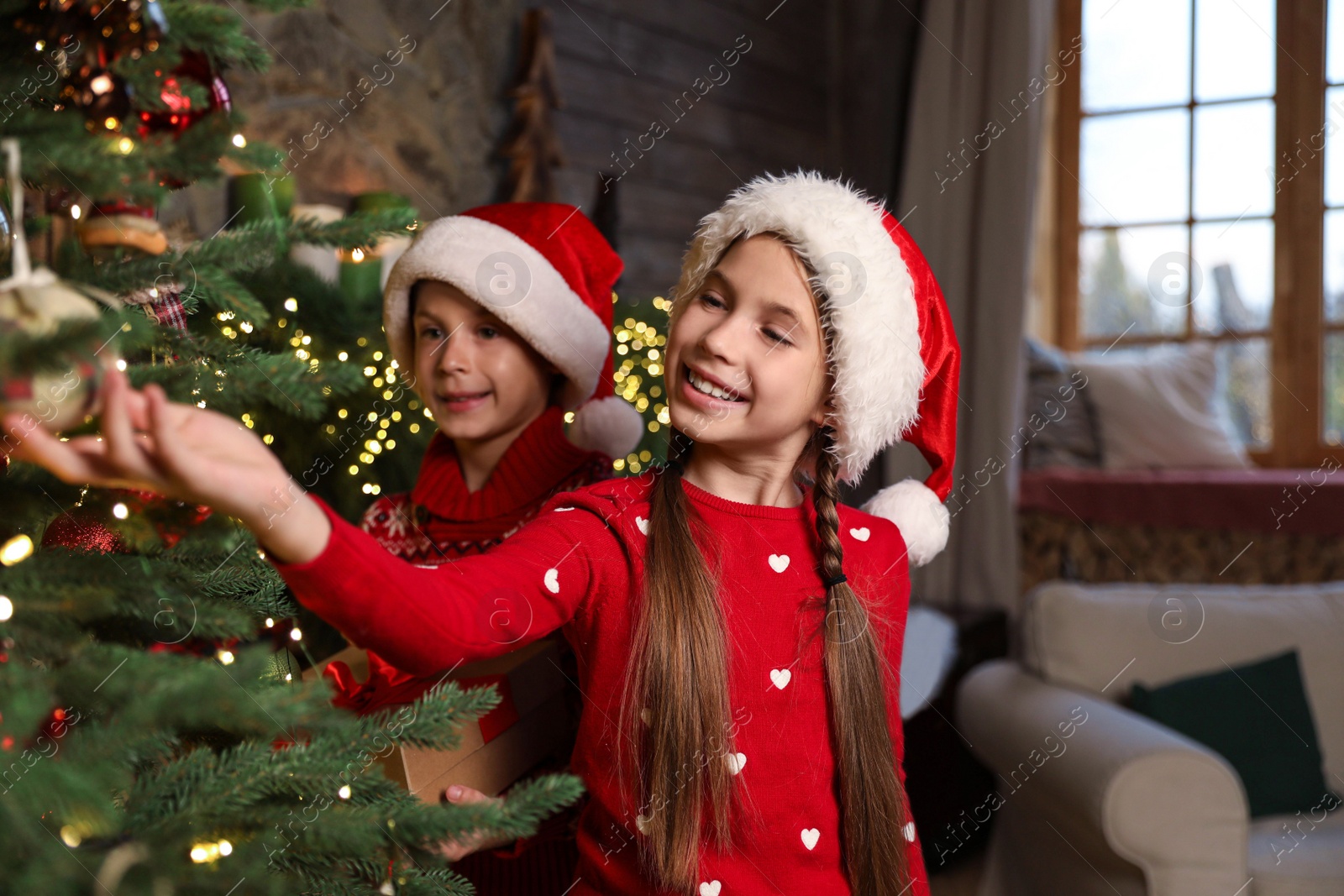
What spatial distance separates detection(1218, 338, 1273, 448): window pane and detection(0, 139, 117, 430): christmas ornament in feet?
11.8

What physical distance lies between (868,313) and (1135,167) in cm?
298

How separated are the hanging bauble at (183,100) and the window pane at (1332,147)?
3409 millimetres

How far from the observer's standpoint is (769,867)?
2.86 ft

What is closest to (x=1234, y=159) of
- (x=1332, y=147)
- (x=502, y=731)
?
(x=1332, y=147)

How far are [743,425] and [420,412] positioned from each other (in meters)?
0.97

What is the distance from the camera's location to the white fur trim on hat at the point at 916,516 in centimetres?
104

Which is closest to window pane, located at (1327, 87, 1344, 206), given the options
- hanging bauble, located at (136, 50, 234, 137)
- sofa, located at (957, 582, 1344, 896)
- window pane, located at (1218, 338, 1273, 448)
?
window pane, located at (1218, 338, 1273, 448)

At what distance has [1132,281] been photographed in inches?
136

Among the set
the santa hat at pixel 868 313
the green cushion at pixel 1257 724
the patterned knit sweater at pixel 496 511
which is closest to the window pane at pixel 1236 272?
the green cushion at pixel 1257 724

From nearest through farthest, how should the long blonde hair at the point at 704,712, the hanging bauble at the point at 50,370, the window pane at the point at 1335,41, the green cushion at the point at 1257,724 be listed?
the hanging bauble at the point at 50,370 → the long blonde hair at the point at 704,712 → the green cushion at the point at 1257,724 → the window pane at the point at 1335,41

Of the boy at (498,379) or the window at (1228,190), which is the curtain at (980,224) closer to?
the window at (1228,190)

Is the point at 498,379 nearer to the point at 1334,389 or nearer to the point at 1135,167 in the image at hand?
the point at 1135,167

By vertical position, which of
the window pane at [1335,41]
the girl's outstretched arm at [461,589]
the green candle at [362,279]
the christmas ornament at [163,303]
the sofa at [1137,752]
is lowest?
the sofa at [1137,752]

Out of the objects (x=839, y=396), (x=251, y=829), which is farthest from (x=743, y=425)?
(x=251, y=829)
